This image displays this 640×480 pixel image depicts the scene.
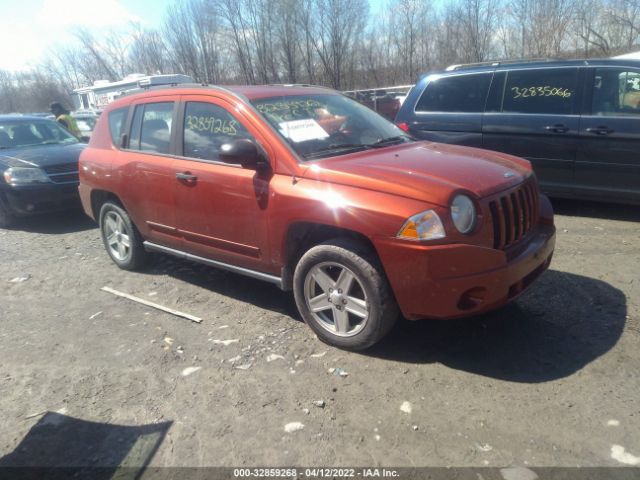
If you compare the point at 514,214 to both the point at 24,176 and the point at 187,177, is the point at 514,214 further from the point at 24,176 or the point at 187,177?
the point at 24,176

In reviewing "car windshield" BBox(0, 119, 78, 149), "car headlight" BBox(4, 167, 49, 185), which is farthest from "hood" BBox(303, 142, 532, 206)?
"car windshield" BBox(0, 119, 78, 149)

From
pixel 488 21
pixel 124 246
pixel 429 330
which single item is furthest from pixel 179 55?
pixel 429 330

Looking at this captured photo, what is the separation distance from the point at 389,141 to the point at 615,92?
3.39 meters

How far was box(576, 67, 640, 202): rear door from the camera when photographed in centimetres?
549


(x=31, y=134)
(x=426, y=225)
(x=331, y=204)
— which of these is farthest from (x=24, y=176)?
(x=426, y=225)

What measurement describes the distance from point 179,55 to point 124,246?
1355 inches

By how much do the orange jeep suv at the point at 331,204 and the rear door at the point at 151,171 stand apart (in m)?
0.02

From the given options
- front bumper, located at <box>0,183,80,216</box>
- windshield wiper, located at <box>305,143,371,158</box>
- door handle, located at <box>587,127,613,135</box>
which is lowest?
front bumper, located at <box>0,183,80,216</box>

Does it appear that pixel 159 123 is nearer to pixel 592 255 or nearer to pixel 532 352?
pixel 532 352

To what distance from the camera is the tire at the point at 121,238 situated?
16.2 ft

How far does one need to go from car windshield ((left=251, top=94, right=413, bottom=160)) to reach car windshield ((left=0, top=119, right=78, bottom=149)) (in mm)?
6036

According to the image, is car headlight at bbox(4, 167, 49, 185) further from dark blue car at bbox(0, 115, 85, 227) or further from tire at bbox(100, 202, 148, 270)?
tire at bbox(100, 202, 148, 270)

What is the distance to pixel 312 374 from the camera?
10.4 ft

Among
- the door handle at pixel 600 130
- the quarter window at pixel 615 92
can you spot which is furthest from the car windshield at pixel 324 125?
the quarter window at pixel 615 92
